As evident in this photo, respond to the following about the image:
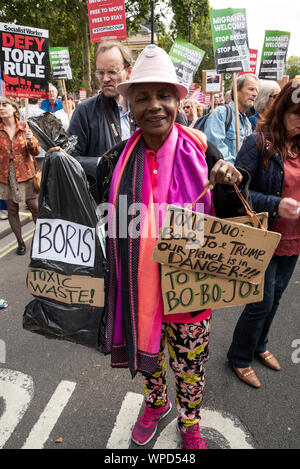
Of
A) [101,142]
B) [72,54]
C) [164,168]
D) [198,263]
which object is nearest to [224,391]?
[198,263]

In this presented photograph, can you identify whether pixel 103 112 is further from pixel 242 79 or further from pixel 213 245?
pixel 242 79

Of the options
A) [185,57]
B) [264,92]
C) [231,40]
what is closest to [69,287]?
[264,92]

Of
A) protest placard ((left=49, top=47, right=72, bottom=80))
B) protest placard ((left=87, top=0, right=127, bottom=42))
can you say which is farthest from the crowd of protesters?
protest placard ((left=49, top=47, right=72, bottom=80))

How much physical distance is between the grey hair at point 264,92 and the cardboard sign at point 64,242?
2.66m

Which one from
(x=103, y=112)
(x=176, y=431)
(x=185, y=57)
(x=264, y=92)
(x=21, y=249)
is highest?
(x=185, y=57)

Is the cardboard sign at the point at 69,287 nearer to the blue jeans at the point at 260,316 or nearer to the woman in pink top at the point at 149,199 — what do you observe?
the woman in pink top at the point at 149,199

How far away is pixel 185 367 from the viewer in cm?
156

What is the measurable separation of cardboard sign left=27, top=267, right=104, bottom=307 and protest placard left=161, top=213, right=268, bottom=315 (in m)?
0.35

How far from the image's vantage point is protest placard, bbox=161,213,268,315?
126cm

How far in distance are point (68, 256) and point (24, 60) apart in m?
2.98

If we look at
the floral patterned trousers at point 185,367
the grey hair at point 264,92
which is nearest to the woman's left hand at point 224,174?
the floral patterned trousers at point 185,367

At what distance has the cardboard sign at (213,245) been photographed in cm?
114

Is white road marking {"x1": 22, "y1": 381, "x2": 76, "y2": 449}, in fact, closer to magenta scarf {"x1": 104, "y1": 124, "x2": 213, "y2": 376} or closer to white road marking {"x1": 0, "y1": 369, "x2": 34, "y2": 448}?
white road marking {"x1": 0, "y1": 369, "x2": 34, "y2": 448}

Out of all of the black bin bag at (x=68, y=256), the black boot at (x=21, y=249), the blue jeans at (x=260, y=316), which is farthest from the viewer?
the black boot at (x=21, y=249)
